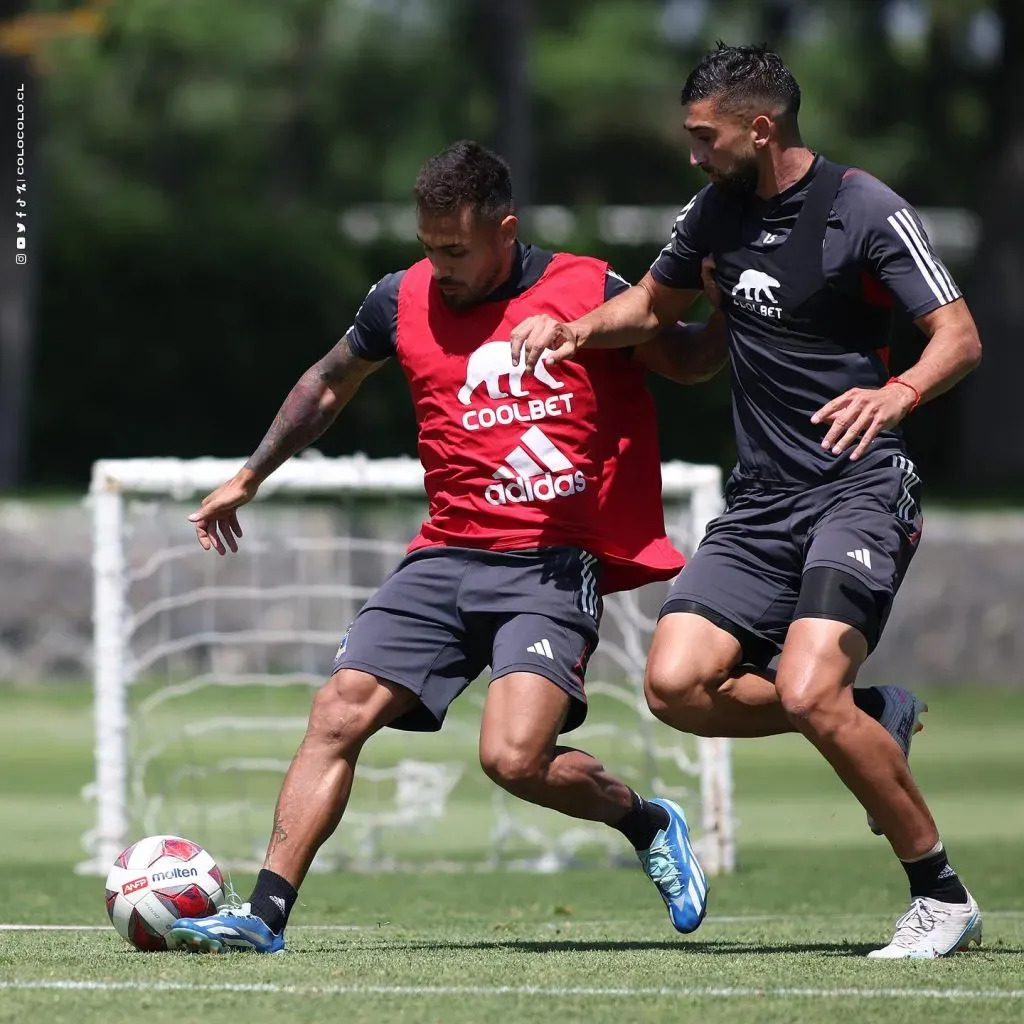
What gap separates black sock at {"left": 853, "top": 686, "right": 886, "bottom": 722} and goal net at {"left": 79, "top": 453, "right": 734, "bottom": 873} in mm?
3026

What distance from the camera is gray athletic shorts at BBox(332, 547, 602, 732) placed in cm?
572

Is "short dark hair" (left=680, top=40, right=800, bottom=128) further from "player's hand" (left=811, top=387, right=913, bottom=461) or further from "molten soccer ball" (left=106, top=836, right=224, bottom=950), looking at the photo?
"molten soccer ball" (left=106, top=836, right=224, bottom=950)

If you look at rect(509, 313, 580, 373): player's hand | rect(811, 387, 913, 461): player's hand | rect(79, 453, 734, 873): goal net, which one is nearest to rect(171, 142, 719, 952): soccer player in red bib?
rect(509, 313, 580, 373): player's hand

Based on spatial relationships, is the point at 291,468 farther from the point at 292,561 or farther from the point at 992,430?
the point at 992,430

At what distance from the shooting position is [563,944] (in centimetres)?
587

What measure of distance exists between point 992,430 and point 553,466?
16073mm

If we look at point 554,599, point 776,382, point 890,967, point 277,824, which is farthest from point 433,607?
point 890,967

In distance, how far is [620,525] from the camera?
235 inches

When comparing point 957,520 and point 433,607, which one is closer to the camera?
point 433,607

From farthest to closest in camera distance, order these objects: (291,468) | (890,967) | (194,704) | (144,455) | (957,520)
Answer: (144,455) < (957,520) < (194,704) < (291,468) < (890,967)

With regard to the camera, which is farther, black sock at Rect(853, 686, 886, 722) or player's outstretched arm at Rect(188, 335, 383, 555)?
player's outstretched arm at Rect(188, 335, 383, 555)

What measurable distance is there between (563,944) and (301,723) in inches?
201

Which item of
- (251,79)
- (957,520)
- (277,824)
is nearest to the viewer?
(277,824)

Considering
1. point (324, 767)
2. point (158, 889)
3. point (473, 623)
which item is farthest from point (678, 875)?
point (158, 889)
